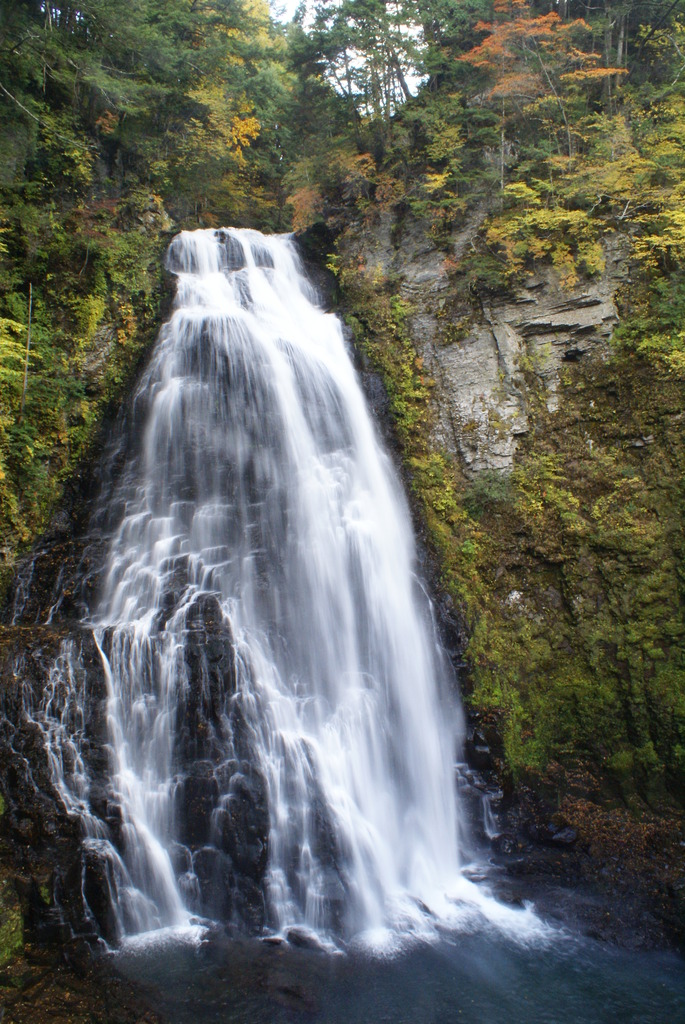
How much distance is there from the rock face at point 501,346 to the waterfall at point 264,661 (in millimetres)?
1772

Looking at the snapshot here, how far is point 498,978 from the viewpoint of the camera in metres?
6.46

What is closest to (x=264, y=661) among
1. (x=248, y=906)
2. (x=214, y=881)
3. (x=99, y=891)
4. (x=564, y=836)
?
(x=214, y=881)

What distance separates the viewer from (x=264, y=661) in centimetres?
845

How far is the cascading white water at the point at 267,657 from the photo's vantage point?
723 cm

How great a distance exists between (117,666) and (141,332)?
294 inches

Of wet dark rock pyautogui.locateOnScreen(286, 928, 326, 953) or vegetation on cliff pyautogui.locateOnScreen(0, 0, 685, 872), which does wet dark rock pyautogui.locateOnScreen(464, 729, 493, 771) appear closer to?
vegetation on cliff pyautogui.locateOnScreen(0, 0, 685, 872)

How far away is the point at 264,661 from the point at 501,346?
7961 millimetres

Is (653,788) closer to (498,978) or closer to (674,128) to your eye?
(498,978)

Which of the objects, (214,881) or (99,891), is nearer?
(99,891)

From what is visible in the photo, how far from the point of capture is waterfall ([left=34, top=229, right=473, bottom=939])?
719 centimetres

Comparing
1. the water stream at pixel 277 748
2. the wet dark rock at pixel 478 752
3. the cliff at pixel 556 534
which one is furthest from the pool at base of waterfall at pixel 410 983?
the wet dark rock at pixel 478 752

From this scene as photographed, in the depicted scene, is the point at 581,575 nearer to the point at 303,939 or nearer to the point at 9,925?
the point at 303,939

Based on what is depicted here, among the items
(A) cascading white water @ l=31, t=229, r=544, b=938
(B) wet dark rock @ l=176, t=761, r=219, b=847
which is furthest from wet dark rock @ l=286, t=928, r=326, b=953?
(B) wet dark rock @ l=176, t=761, r=219, b=847

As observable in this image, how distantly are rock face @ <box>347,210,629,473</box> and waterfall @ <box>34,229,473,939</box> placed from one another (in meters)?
1.77
